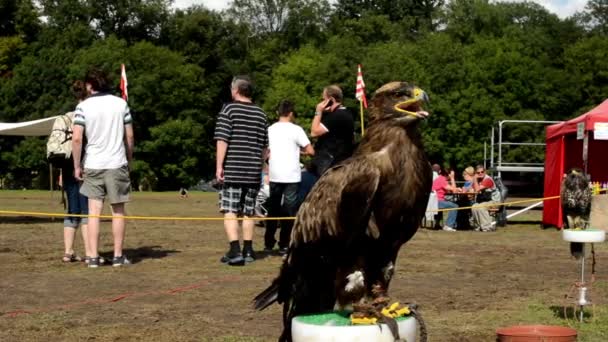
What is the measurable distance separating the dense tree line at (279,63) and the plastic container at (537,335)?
4869cm

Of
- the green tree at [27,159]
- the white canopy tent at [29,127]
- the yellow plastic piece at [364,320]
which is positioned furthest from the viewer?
the green tree at [27,159]

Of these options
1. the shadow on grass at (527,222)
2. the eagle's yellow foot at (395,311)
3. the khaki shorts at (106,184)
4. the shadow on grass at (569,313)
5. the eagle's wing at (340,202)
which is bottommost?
the shadow on grass at (527,222)

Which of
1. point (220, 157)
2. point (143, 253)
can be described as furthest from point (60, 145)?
point (143, 253)

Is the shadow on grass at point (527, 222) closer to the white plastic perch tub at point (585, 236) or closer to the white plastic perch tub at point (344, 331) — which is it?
the white plastic perch tub at point (585, 236)

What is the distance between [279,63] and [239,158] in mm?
60881

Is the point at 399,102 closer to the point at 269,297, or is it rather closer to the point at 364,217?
the point at 364,217

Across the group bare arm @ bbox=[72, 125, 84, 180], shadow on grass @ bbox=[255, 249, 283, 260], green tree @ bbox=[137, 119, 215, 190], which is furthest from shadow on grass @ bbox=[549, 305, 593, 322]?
green tree @ bbox=[137, 119, 215, 190]

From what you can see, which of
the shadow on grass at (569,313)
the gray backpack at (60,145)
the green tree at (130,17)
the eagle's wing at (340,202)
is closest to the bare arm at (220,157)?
A: the gray backpack at (60,145)

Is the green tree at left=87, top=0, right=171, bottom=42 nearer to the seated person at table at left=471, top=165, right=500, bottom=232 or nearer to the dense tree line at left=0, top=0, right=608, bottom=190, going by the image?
the dense tree line at left=0, top=0, right=608, bottom=190

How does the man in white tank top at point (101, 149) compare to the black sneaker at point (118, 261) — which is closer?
the man in white tank top at point (101, 149)

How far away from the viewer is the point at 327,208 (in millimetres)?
4238

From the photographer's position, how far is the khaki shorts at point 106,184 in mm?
9477

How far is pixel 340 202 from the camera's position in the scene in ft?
13.6

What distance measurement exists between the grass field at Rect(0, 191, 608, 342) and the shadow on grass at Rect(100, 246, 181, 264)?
3 centimetres
